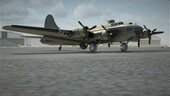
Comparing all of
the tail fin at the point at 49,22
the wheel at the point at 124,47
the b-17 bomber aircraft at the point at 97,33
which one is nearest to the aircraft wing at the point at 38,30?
the b-17 bomber aircraft at the point at 97,33

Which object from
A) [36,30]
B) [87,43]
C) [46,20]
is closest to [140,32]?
[87,43]

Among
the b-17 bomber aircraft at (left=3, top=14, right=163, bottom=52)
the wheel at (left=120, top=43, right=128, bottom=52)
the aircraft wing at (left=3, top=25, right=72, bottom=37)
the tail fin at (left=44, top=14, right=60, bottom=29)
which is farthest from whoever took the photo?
the tail fin at (left=44, top=14, right=60, bottom=29)

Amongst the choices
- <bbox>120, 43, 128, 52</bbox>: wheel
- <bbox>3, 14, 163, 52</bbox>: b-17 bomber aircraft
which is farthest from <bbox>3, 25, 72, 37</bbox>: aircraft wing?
<bbox>120, 43, 128, 52</bbox>: wheel

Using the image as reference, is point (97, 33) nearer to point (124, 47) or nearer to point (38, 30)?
point (124, 47)

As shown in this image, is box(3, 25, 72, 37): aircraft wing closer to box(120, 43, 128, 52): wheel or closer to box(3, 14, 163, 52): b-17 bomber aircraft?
box(3, 14, 163, 52): b-17 bomber aircraft

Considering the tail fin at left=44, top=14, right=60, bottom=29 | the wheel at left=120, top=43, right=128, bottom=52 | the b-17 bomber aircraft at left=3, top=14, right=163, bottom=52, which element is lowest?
the wheel at left=120, top=43, right=128, bottom=52

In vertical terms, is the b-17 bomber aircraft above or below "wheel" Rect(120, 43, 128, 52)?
above

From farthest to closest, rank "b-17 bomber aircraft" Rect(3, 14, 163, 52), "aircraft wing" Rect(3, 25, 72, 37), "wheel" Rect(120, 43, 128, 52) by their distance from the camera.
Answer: "wheel" Rect(120, 43, 128, 52)
"b-17 bomber aircraft" Rect(3, 14, 163, 52)
"aircraft wing" Rect(3, 25, 72, 37)

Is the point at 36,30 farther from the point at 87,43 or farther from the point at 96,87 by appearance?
the point at 96,87

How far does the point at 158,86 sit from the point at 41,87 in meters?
3.78

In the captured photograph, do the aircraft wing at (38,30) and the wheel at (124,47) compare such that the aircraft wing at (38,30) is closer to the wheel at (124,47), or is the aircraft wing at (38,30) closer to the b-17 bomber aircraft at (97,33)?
the b-17 bomber aircraft at (97,33)

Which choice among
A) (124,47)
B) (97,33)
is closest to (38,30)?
(97,33)

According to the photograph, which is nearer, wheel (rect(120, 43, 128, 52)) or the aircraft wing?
the aircraft wing

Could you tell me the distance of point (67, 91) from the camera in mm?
7562
